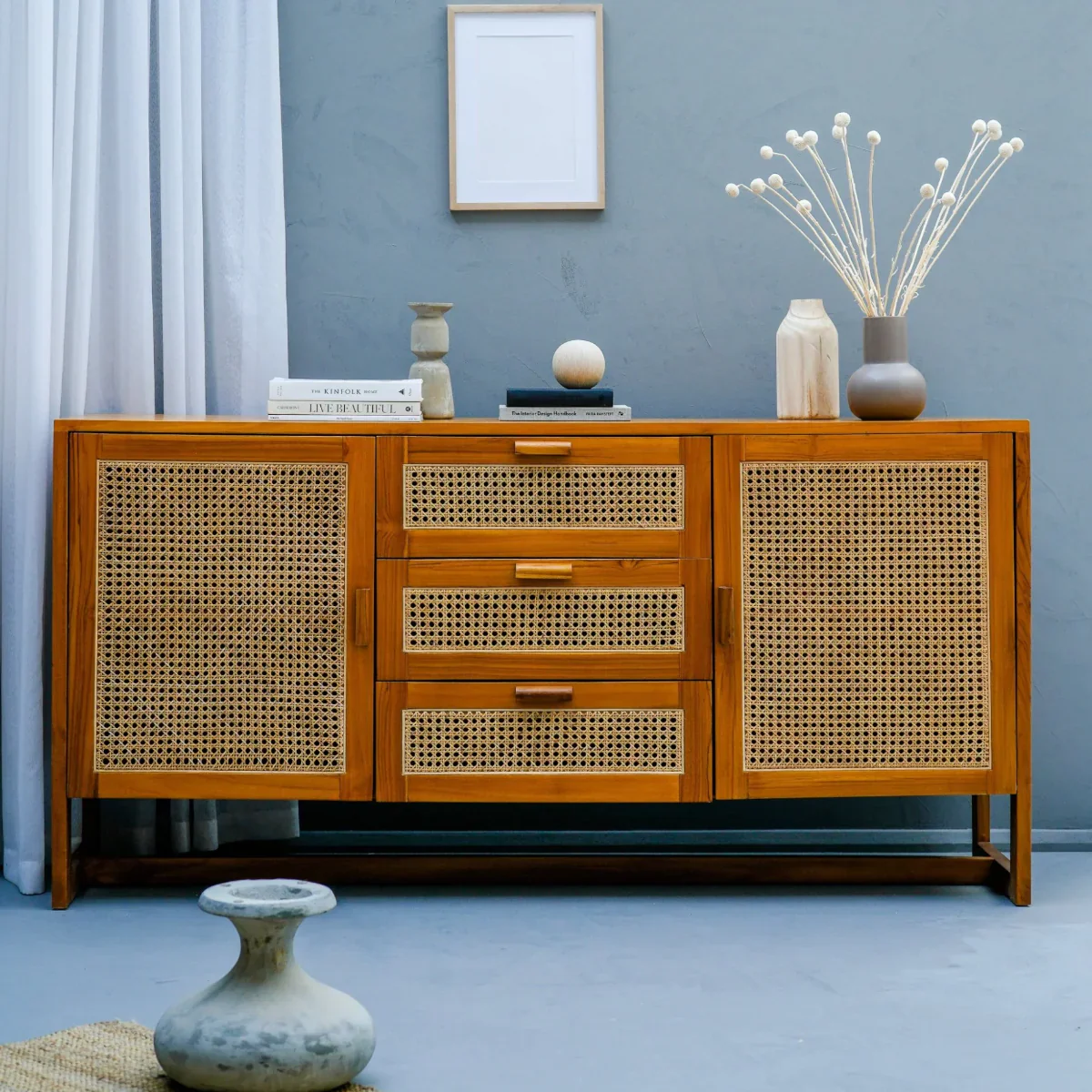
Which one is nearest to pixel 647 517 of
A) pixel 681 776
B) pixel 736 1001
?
pixel 681 776

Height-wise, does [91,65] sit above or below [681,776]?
above

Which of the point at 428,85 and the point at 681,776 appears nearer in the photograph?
the point at 681,776

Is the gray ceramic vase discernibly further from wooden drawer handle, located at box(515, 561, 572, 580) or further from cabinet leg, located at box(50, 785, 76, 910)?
cabinet leg, located at box(50, 785, 76, 910)

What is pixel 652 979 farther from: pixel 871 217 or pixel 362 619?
pixel 871 217

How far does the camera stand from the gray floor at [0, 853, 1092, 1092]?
1553 mm

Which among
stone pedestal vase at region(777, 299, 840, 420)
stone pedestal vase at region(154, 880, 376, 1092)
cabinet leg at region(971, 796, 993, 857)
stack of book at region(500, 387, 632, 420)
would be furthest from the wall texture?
stone pedestal vase at region(154, 880, 376, 1092)

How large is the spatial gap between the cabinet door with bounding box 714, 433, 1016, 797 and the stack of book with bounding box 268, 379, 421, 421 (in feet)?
1.77

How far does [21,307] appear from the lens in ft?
7.37

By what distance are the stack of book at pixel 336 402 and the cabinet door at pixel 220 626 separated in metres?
0.09

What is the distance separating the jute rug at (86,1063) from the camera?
57.4 inches

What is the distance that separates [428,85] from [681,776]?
1.42m

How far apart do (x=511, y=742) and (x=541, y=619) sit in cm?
21

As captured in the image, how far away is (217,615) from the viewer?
213cm

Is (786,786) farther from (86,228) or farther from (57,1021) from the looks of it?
(86,228)
